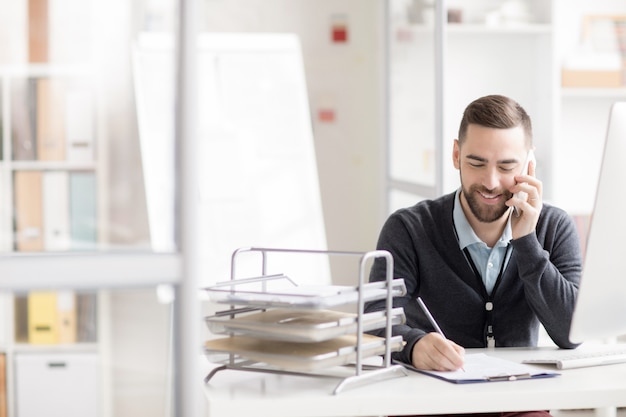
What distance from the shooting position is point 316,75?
416 centimetres

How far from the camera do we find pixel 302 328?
140 centimetres

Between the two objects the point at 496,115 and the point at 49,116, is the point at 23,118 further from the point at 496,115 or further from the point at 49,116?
the point at 496,115

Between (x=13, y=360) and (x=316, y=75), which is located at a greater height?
(x=316, y=75)

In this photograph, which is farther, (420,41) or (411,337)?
(420,41)

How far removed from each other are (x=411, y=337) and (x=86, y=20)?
47.1 inches

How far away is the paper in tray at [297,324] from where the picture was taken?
140cm

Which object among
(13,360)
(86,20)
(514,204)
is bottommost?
(13,360)

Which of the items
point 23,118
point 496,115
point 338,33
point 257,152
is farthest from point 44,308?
point 338,33

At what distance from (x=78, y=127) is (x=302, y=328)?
56.1 inches

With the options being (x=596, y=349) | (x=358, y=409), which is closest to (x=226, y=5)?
(x=596, y=349)

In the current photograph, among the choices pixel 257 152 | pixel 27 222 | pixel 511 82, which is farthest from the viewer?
pixel 257 152

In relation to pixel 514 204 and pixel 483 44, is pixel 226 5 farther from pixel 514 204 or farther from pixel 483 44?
pixel 514 204

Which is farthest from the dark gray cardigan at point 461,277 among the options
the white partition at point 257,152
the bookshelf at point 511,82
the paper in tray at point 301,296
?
the white partition at point 257,152

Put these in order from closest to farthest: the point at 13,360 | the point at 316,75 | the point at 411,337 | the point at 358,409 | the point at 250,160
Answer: the point at 358,409 → the point at 411,337 → the point at 13,360 → the point at 250,160 → the point at 316,75
